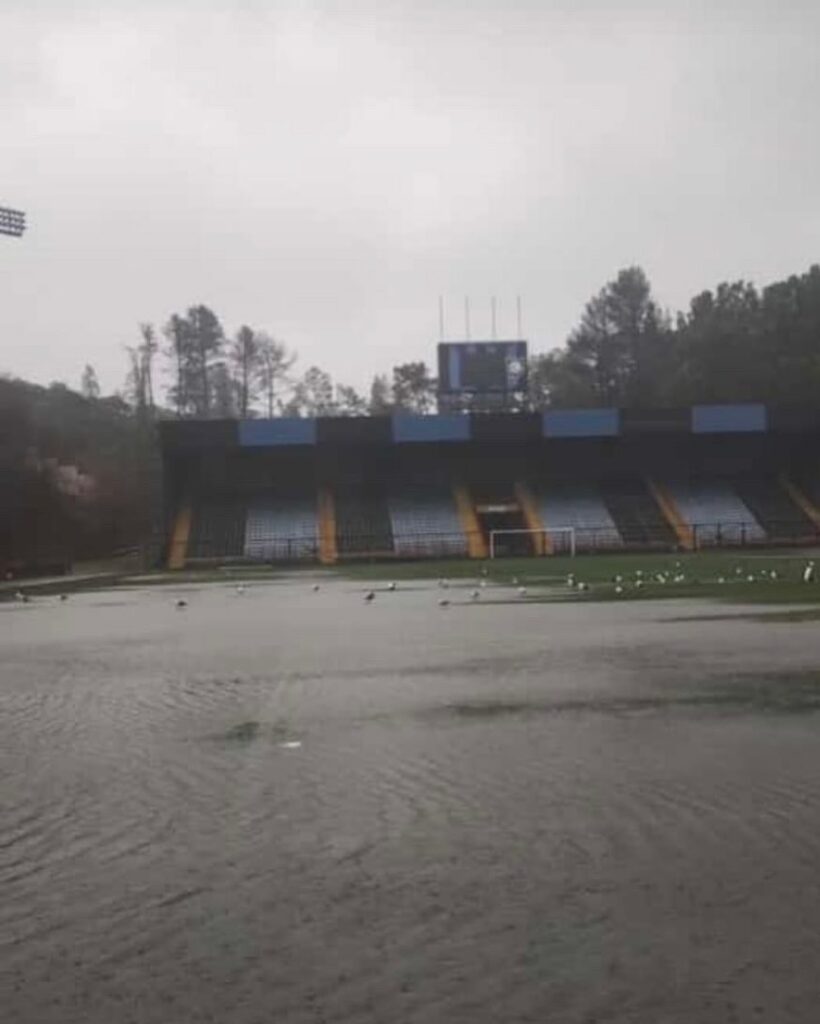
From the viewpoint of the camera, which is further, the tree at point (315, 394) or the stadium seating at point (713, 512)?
the tree at point (315, 394)

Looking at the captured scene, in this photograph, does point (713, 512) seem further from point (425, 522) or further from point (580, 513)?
point (425, 522)

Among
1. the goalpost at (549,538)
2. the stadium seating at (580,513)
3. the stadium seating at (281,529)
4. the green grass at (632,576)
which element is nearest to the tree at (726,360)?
the stadium seating at (580,513)

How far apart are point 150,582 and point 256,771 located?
4171 centimetres

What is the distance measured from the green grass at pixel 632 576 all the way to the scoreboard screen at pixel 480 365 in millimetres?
17520

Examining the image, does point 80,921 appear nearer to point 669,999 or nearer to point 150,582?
point 669,999

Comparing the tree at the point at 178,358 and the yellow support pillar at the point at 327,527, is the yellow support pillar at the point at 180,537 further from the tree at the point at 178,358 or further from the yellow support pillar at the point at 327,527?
the tree at the point at 178,358

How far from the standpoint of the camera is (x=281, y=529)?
2761 inches

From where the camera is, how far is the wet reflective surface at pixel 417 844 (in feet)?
15.4

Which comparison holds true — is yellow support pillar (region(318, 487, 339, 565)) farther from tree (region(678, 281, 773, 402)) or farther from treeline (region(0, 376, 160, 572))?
Result: tree (region(678, 281, 773, 402))

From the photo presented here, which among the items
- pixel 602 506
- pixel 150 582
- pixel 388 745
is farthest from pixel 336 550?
pixel 388 745

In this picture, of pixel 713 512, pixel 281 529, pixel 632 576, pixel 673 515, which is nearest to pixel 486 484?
pixel 673 515

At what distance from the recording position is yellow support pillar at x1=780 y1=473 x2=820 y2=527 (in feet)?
229

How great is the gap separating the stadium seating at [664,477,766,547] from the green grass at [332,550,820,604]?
7.01m

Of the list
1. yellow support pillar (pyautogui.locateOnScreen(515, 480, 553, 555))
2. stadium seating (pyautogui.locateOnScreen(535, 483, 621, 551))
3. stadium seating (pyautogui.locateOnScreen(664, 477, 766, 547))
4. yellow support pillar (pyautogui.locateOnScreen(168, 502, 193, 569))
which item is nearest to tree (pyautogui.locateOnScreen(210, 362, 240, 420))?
yellow support pillar (pyautogui.locateOnScreen(168, 502, 193, 569))
